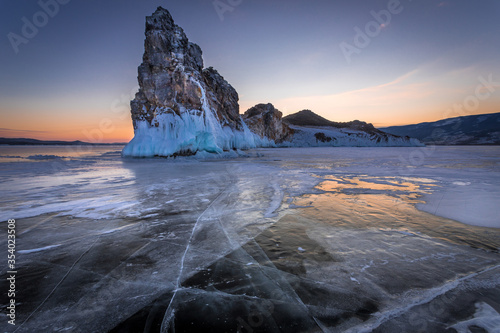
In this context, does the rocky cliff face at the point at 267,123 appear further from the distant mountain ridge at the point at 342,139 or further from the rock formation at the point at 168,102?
the rock formation at the point at 168,102

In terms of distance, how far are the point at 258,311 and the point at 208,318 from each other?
360mm

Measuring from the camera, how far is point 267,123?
5709 centimetres

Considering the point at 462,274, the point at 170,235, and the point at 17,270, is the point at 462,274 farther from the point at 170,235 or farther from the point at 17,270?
the point at 17,270

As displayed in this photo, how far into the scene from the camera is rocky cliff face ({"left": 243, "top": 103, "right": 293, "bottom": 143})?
53941 millimetres

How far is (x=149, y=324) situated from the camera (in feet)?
4.73

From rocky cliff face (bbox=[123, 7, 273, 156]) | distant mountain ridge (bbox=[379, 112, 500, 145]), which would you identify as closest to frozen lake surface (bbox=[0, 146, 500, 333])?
rocky cliff face (bbox=[123, 7, 273, 156])

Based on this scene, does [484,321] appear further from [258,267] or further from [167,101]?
[167,101]

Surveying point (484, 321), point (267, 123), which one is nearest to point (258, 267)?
point (484, 321)

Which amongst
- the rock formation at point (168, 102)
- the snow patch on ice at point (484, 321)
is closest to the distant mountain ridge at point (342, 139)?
the rock formation at point (168, 102)

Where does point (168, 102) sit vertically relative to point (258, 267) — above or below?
above

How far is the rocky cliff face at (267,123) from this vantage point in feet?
177

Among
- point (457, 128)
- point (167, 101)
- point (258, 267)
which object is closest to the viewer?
point (258, 267)

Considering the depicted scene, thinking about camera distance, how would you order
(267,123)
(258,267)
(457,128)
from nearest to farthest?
(258,267)
(267,123)
(457,128)

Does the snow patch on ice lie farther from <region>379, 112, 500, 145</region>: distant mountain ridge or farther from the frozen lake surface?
<region>379, 112, 500, 145</region>: distant mountain ridge
